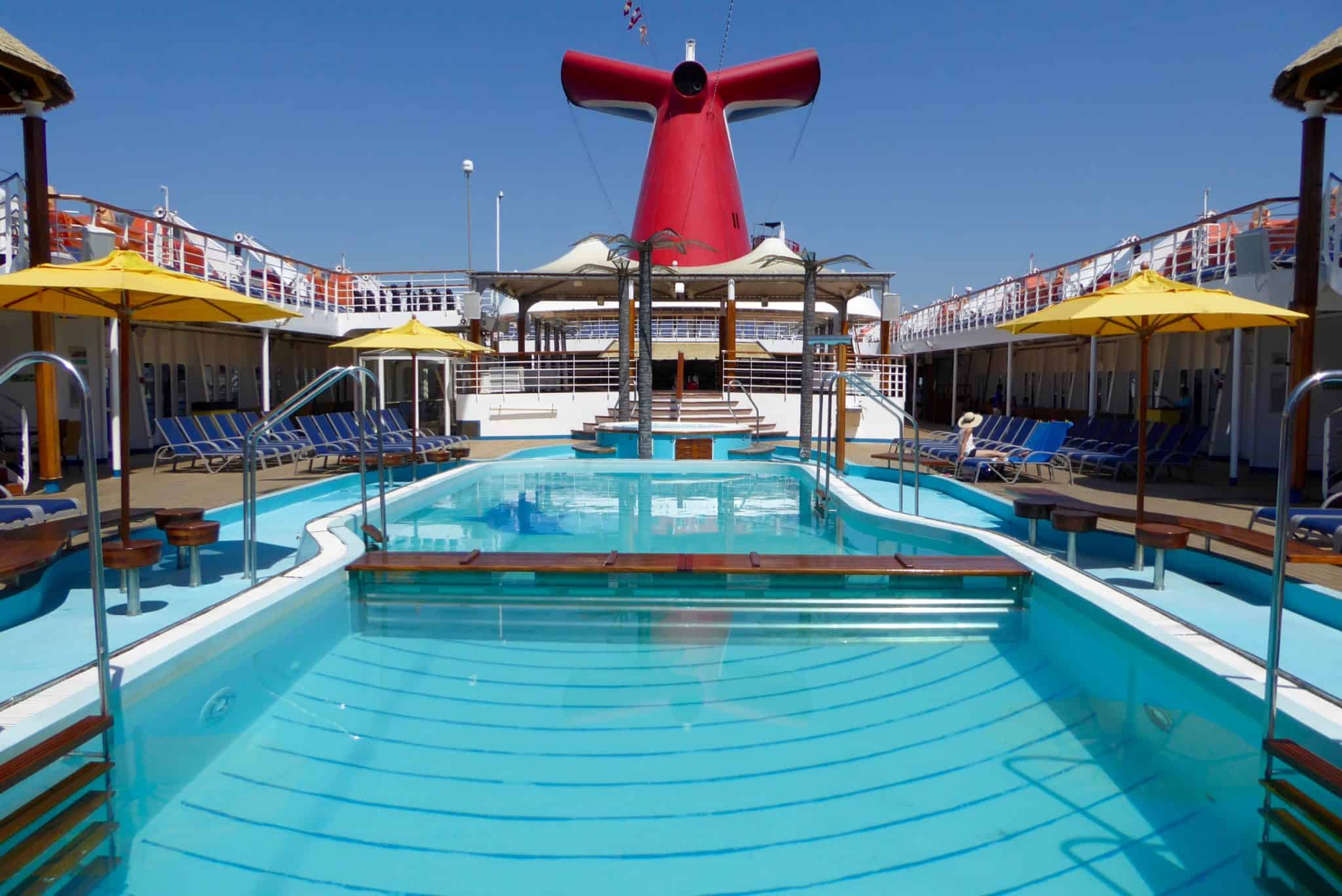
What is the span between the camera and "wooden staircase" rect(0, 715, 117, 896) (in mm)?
2307

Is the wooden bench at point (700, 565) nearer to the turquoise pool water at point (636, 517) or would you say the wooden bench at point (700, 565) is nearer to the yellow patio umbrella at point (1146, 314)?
the turquoise pool water at point (636, 517)

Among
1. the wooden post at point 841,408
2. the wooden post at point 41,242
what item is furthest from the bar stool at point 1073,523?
the wooden post at point 41,242

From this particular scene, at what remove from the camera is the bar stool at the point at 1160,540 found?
4873 millimetres

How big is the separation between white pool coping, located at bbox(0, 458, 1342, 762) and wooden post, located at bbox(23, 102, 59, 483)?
3.70m

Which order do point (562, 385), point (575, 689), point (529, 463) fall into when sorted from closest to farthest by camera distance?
point (575, 689) → point (529, 463) → point (562, 385)

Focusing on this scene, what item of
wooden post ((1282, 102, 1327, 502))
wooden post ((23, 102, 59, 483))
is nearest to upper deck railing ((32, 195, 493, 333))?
wooden post ((23, 102, 59, 483))

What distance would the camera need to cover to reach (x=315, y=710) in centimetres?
364

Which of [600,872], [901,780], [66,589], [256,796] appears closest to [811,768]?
[901,780]

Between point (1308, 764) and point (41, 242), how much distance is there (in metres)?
9.77

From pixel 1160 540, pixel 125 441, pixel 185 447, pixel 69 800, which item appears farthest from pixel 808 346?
pixel 69 800

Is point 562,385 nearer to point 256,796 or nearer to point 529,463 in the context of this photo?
point 529,463

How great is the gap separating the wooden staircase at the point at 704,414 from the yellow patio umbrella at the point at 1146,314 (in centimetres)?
944

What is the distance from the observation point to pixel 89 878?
7.86 feet

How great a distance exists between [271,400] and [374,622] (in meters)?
16.5
